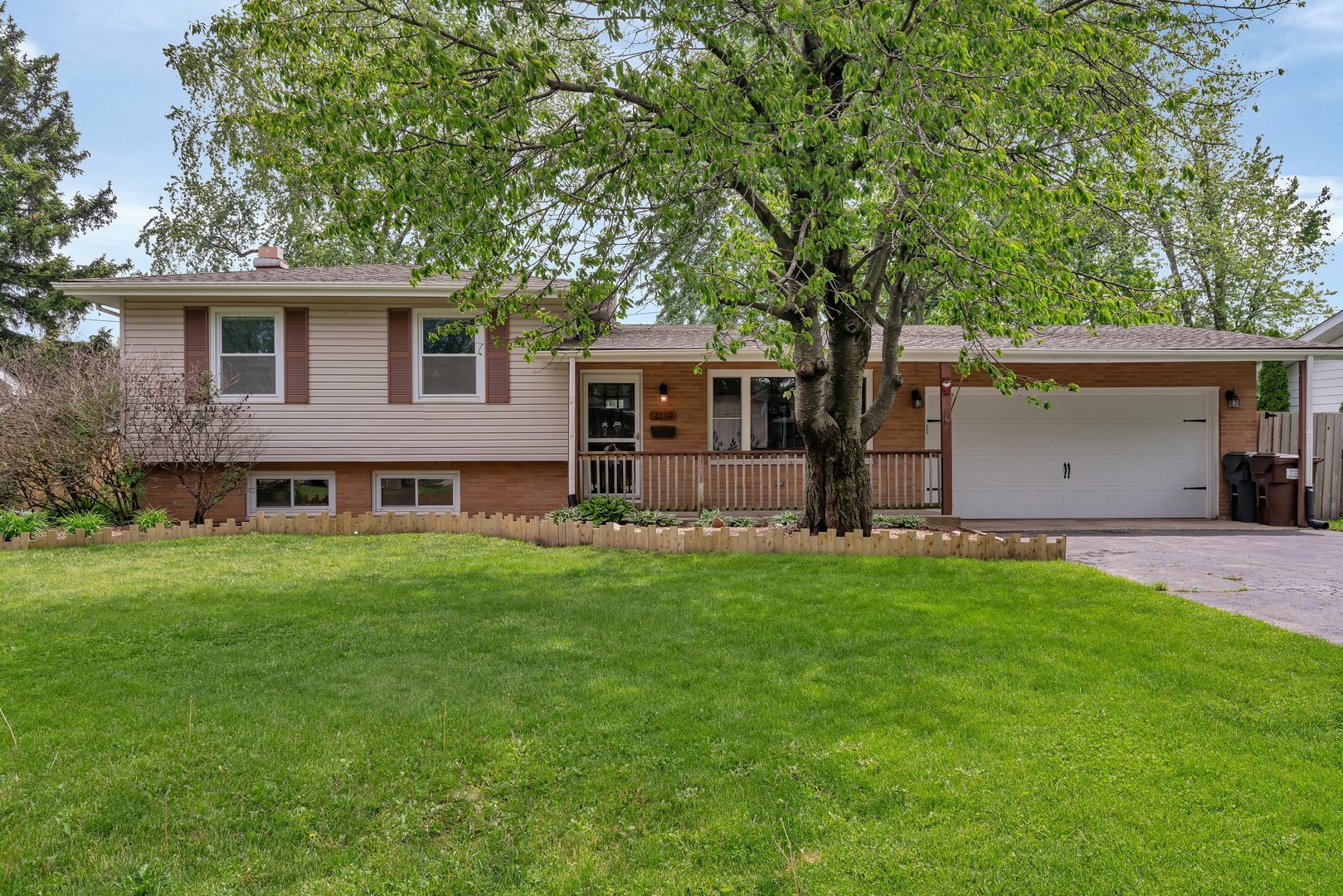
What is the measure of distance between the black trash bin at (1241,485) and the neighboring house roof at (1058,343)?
1.68 m

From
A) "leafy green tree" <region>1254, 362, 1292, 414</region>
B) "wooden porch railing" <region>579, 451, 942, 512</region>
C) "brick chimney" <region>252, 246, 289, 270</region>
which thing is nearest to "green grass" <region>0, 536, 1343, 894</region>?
"wooden porch railing" <region>579, 451, 942, 512</region>

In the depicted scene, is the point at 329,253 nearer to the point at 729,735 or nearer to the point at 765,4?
the point at 765,4

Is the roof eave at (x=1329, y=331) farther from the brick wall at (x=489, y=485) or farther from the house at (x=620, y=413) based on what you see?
the brick wall at (x=489, y=485)

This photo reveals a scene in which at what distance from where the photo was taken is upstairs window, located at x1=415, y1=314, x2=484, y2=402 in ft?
40.9

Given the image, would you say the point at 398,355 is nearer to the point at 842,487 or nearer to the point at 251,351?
the point at 251,351

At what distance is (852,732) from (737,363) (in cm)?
954

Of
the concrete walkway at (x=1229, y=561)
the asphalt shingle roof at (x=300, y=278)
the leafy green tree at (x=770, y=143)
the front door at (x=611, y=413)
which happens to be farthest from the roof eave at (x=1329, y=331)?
the asphalt shingle roof at (x=300, y=278)

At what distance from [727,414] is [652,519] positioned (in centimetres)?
357

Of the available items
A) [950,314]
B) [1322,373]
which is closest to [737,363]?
[950,314]

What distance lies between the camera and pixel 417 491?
1291cm

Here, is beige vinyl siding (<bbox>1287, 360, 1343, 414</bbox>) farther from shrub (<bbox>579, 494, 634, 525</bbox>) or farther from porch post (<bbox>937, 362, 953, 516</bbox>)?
shrub (<bbox>579, 494, 634, 525</bbox>)

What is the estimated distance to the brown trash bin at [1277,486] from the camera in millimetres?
11852

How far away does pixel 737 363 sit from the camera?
42.1ft

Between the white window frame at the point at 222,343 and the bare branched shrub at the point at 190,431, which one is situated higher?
the white window frame at the point at 222,343
